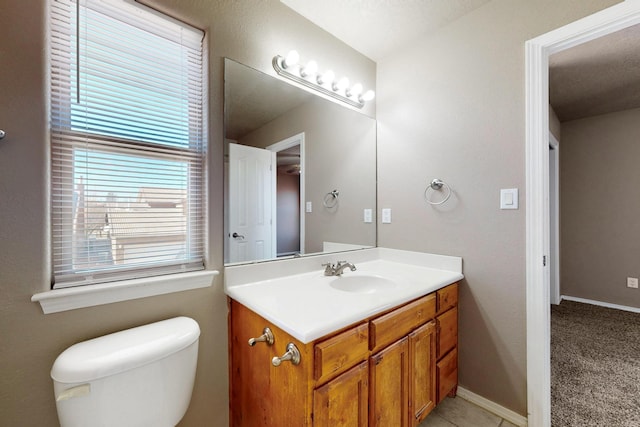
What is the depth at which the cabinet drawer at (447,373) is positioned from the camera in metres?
1.46

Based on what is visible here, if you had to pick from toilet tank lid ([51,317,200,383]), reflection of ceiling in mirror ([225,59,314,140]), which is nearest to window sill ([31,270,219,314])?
toilet tank lid ([51,317,200,383])

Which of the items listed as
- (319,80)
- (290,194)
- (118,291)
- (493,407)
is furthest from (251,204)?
(493,407)

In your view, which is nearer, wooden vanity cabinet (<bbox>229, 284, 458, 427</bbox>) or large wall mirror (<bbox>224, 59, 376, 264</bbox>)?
wooden vanity cabinet (<bbox>229, 284, 458, 427</bbox>)

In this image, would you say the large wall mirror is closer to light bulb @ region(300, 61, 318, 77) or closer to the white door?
the white door

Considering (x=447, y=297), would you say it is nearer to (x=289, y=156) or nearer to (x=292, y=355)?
(x=292, y=355)

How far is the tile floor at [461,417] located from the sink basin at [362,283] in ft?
2.47

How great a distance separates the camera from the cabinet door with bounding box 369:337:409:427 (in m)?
1.07

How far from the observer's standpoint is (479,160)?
Result: 157cm

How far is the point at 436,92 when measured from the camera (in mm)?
1745

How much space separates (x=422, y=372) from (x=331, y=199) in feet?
3.68

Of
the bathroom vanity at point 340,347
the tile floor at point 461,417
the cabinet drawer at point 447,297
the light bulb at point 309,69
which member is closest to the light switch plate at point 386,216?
the bathroom vanity at point 340,347

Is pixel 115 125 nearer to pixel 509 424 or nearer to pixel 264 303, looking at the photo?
pixel 264 303

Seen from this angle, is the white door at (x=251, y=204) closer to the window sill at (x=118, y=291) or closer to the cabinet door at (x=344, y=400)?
the window sill at (x=118, y=291)

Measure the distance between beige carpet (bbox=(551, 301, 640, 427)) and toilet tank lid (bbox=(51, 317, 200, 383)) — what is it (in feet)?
6.42
